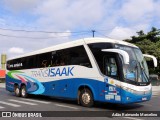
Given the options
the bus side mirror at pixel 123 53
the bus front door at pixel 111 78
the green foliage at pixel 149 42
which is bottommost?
the bus front door at pixel 111 78

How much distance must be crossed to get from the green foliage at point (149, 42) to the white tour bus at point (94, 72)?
2674 cm

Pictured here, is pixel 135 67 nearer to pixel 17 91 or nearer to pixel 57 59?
pixel 57 59

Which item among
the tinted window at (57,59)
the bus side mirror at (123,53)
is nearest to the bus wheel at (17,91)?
the tinted window at (57,59)

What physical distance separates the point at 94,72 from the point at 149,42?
3230cm

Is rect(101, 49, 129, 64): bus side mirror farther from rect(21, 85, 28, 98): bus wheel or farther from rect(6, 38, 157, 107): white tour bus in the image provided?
rect(21, 85, 28, 98): bus wheel

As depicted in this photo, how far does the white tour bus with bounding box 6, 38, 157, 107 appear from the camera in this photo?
1185cm

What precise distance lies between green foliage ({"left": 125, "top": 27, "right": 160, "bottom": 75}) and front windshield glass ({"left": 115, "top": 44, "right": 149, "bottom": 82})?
1140 inches

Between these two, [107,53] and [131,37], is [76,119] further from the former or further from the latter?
[131,37]

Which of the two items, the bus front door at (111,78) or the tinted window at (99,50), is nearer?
the bus front door at (111,78)

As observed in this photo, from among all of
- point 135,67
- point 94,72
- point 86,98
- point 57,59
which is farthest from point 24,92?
point 135,67

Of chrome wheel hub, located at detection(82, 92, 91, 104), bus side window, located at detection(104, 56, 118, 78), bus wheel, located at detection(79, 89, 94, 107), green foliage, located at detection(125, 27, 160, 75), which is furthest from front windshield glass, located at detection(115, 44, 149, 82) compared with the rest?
green foliage, located at detection(125, 27, 160, 75)

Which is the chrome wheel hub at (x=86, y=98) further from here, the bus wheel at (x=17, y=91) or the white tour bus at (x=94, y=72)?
the bus wheel at (x=17, y=91)

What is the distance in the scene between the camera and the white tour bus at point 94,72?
11852 millimetres

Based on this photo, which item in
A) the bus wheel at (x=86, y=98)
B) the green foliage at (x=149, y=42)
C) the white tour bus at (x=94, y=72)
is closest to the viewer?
the white tour bus at (x=94, y=72)
